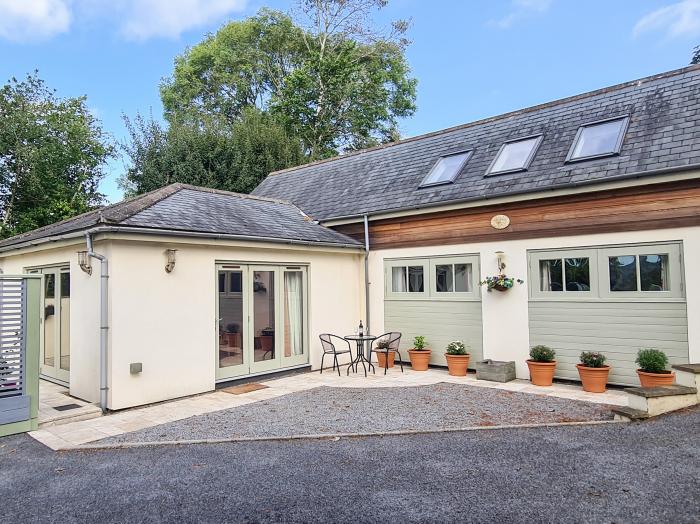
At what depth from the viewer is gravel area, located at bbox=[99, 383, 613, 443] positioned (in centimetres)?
550

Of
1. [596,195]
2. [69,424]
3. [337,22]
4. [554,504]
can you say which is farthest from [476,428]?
[337,22]

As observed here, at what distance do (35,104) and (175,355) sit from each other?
56.9 feet

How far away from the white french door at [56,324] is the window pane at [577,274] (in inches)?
332

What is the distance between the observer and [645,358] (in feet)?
21.7

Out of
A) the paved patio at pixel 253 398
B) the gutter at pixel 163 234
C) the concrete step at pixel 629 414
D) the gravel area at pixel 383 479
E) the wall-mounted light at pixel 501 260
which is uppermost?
the gutter at pixel 163 234

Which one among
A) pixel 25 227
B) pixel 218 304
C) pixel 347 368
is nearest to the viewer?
pixel 218 304

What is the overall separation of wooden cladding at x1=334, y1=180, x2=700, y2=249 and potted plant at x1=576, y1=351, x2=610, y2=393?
79.5 inches

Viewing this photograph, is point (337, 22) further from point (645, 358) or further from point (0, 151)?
point (645, 358)

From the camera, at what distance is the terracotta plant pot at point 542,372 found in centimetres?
759

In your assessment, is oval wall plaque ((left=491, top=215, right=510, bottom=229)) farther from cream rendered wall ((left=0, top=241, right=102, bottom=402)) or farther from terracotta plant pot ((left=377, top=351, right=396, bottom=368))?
cream rendered wall ((left=0, top=241, right=102, bottom=402))

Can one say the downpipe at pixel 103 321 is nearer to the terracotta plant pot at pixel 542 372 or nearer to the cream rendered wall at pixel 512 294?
the cream rendered wall at pixel 512 294

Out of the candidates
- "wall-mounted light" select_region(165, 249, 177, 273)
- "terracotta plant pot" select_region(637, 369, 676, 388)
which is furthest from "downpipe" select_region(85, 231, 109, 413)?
"terracotta plant pot" select_region(637, 369, 676, 388)

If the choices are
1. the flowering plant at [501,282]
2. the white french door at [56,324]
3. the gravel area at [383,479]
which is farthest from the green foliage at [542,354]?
the white french door at [56,324]

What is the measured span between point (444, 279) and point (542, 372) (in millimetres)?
2609
